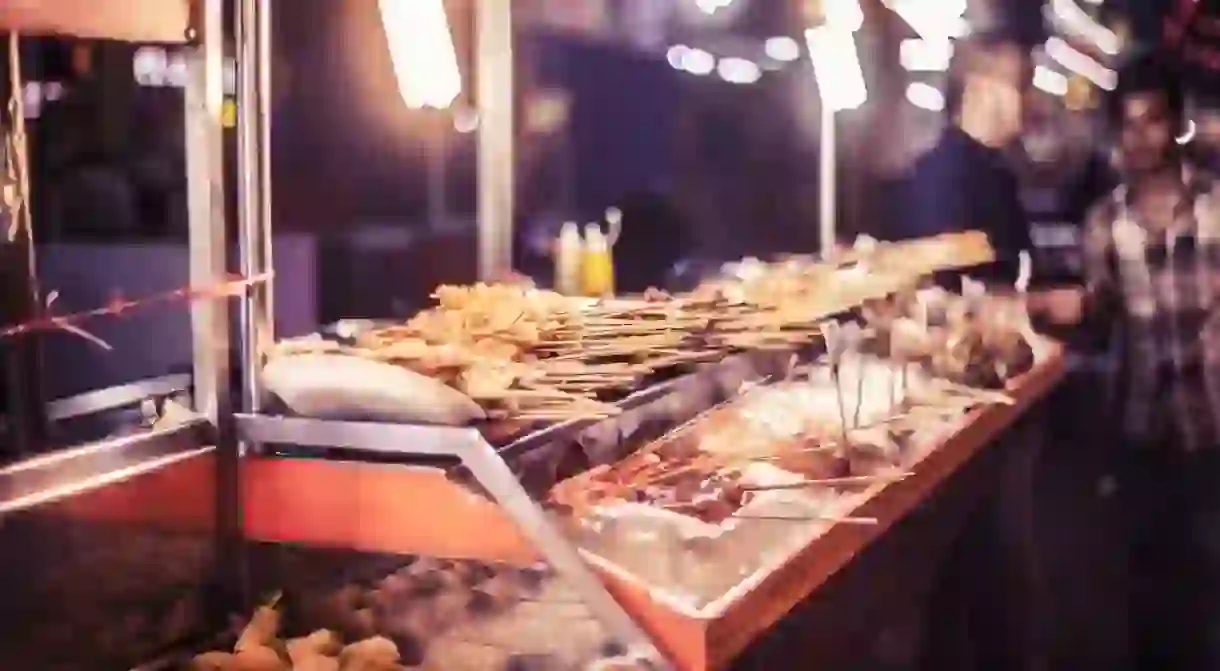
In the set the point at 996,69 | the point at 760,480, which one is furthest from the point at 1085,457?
the point at 760,480

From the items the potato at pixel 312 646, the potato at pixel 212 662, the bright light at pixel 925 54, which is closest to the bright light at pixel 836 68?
the bright light at pixel 925 54

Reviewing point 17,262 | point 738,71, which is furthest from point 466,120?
point 17,262

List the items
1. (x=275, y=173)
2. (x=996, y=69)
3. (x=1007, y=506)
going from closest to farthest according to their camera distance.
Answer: (x=275, y=173) < (x=996, y=69) < (x=1007, y=506)

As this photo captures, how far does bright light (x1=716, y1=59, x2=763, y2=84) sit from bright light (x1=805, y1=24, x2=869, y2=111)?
0.19m

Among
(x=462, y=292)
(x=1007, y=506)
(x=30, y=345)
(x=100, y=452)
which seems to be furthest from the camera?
(x=1007, y=506)

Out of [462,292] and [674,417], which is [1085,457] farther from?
[462,292]

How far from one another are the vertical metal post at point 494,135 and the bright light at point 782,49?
68cm

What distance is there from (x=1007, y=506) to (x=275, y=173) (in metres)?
1.85

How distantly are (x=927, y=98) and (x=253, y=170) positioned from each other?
59.9 inches

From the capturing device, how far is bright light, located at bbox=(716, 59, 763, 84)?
2.88 meters

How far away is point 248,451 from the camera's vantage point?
5.87ft

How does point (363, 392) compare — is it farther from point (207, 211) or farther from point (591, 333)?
point (591, 333)

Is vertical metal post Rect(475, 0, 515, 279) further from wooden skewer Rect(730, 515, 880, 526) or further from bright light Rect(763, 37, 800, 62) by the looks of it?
wooden skewer Rect(730, 515, 880, 526)

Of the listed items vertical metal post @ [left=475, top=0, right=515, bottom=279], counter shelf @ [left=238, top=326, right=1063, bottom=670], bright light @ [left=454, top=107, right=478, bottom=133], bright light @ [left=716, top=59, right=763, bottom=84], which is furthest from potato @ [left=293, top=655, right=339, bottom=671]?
bright light @ [left=716, top=59, right=763, bottom=84]
